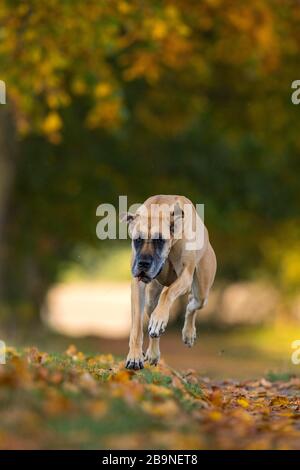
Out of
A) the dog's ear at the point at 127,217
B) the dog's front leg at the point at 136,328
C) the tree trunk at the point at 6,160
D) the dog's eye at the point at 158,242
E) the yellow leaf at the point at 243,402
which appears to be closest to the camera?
the yellow leaf at the point at 243,402

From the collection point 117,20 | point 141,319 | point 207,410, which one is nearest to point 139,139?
point 117,20

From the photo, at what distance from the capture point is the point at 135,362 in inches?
392

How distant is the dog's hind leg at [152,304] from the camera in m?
10.6

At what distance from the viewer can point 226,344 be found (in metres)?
37.9

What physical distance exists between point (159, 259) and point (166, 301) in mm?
396

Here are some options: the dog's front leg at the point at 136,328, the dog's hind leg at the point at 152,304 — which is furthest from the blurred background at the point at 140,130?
the dog's front leg at the point at 136,328

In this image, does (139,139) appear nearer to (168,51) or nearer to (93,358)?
(168,51)

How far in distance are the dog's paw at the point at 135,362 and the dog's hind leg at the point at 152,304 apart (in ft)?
1.96

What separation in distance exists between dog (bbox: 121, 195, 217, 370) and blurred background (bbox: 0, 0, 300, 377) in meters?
7.59

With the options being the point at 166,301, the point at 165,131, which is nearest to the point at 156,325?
the point at 166,301

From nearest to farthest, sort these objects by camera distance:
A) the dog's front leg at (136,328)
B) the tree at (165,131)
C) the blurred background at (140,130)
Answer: the dog's front leg at (136,328)
the blurred background at (140,130)
the tree at (165,131)

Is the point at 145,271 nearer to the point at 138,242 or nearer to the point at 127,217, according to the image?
the point at 138,242

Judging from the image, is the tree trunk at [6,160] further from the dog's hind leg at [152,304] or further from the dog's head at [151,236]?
the dog's head at [151,236]

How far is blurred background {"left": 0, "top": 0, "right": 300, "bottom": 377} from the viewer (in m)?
19.0
